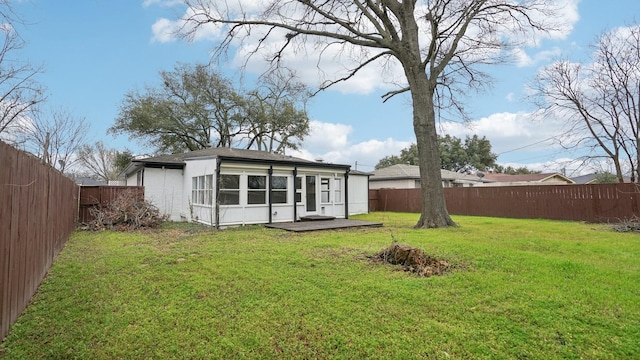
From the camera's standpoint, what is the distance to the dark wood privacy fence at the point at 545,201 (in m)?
12.9

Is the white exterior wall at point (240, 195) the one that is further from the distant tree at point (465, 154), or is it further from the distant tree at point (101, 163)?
the distant tree at point (465, 154)

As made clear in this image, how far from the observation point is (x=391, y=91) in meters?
13.5

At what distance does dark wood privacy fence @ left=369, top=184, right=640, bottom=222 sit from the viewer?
12891mm

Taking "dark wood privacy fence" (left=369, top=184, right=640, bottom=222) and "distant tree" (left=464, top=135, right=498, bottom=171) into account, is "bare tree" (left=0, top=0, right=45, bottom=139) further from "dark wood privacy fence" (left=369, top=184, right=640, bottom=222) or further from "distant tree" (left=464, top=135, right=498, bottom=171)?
"distant tree" (left=464, top=135, right=498, bottom=171)

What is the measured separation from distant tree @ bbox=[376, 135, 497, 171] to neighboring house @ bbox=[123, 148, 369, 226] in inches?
1069

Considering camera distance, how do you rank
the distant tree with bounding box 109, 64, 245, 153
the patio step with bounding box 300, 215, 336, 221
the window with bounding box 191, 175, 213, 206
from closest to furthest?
the window with bounding box 191, 175, 213, 206 < the patio step with bounding box 300, 215, 336, 221 < the distant tree with bounding box 109, 64, 245, 153

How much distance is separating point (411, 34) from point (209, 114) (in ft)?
59.4

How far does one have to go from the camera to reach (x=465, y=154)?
3903 centimetres

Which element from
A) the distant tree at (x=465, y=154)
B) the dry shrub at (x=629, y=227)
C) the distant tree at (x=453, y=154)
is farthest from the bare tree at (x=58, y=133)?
the distant tree at (x=453, y=154)

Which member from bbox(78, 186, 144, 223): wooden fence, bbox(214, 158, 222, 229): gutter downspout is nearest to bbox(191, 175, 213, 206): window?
bbox(214, 158, 222, 229): gutter downspout

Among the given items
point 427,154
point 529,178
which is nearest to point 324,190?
point 427,154

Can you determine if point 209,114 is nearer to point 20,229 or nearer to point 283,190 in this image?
point 283,190

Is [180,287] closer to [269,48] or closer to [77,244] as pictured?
[77,244]

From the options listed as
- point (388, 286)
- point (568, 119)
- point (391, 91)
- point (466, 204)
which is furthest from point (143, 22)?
point (568, 119)
